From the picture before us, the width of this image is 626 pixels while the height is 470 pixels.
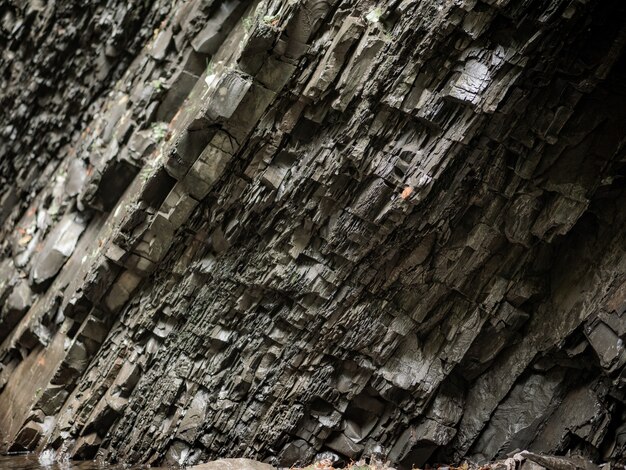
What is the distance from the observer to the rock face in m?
10.1

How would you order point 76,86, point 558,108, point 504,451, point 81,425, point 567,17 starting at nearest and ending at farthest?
1. point 567,17
2. point 558,108
3. point 504,451
4. point 81,425
5. point 76,86

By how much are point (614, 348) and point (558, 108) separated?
4414 millimetres

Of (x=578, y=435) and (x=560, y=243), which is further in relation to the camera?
(x=560, y=243)

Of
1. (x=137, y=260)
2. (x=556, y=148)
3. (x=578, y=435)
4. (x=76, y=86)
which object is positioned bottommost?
(x=137, y=260)

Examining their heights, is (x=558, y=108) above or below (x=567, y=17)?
below

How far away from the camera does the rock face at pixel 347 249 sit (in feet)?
33.0

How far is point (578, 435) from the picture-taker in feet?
34.3

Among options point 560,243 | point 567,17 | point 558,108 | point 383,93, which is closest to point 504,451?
point 560,243

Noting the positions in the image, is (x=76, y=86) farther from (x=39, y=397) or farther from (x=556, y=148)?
(x=556, y=148)

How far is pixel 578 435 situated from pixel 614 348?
69.0 inches

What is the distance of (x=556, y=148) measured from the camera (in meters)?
10.5

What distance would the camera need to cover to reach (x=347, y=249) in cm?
1112

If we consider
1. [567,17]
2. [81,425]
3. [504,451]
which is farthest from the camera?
[81,425]

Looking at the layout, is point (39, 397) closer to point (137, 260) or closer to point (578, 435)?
point (137, 260)
